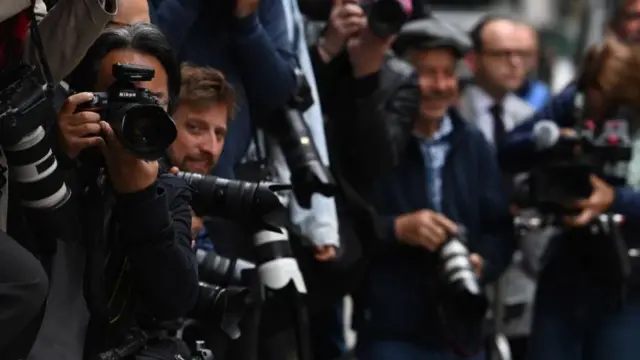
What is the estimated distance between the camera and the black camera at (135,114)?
359cm

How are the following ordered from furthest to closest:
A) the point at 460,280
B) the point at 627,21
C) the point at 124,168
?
the point at 627,21 < the point at 460,280 < the point at 124,168

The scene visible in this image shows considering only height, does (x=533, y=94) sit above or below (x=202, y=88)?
below

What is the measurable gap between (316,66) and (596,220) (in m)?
1.12

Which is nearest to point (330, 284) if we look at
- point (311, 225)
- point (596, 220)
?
point (311, 225)

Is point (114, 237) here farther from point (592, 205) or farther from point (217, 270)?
point (592, 205)

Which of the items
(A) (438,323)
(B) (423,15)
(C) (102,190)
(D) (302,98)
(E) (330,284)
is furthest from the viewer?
(B) (423,15)

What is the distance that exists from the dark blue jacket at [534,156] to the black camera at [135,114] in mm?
2641

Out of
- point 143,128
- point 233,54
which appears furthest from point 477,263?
point 143,128

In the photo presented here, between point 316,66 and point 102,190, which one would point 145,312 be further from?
point 316,66

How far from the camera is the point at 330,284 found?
541 centimetres

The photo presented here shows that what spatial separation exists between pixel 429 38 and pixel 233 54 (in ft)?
4.28

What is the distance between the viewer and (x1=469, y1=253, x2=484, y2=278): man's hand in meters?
5.81

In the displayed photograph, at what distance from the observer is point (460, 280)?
5.59m

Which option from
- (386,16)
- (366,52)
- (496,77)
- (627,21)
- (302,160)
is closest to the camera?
(302,160)
